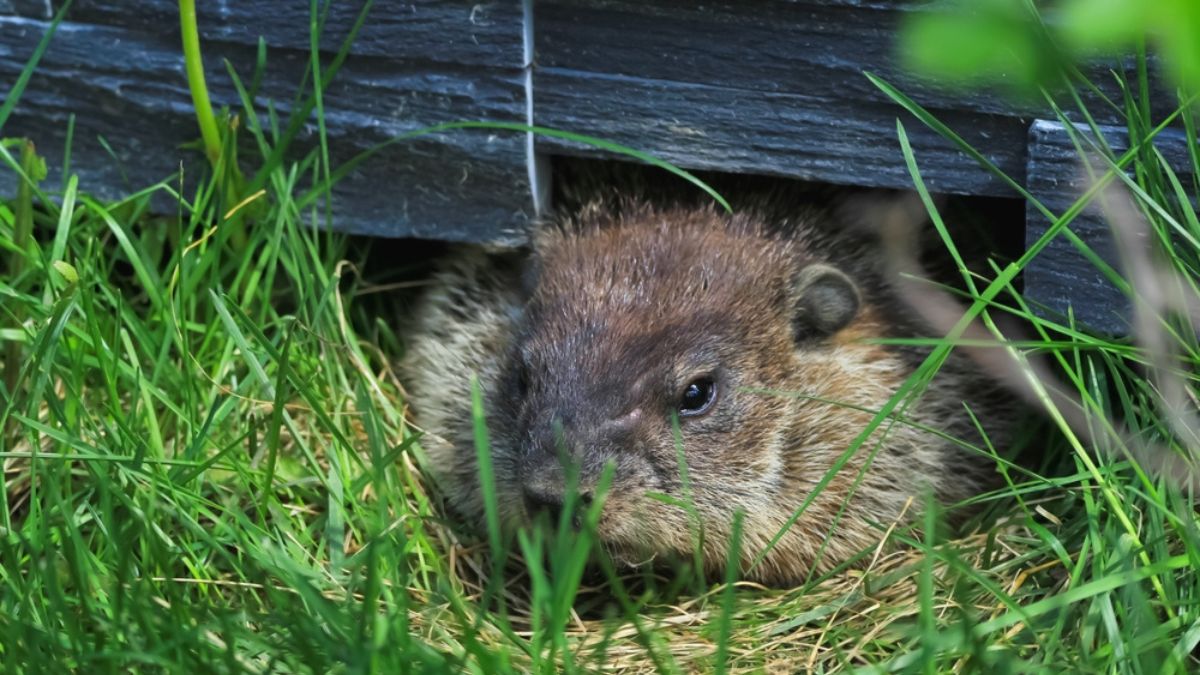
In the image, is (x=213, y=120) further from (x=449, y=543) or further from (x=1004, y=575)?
(x=1004, y=575)

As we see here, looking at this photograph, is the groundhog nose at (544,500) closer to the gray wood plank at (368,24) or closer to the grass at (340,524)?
the grass at (340,524)

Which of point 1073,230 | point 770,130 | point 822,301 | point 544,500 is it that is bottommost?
point 544,500

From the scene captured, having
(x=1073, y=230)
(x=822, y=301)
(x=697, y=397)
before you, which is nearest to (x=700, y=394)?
(x=697, y=397)

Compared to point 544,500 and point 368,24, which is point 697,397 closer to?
point 544,500

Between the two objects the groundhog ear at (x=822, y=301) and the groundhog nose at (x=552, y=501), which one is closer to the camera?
the groundhog nose at (x=552, y=501)

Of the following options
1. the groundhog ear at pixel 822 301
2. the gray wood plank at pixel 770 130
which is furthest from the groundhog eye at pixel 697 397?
the gray wood plank at pixel 770 130
